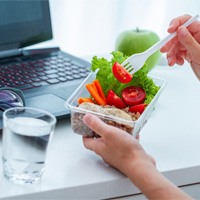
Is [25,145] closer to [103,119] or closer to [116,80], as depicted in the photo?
[103,119]

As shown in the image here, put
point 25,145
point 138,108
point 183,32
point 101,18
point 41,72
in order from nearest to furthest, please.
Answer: point 25,145 < point 138,108 < point 183,32 < point 41,72 < point 101,18

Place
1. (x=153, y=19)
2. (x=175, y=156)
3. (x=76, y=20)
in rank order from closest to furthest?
(x=175, y=156)
(x=76, y=20)
(x=153, y=19)

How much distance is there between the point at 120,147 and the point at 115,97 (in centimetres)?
Result: 11

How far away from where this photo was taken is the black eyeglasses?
29.7 inches

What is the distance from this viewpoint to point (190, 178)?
0.73 m

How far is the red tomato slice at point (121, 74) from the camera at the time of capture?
76 centimetres

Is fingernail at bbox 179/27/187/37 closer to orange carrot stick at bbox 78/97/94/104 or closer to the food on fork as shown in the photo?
the food on fork

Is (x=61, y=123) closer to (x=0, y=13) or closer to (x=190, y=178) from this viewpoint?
(x=190, y=178)

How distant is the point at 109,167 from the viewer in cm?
69

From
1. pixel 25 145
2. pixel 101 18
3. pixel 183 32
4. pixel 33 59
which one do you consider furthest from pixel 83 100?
pixel 101 18

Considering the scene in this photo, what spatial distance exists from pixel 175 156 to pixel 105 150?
13 centimetres

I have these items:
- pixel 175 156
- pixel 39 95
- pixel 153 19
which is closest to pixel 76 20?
pixel 153 19

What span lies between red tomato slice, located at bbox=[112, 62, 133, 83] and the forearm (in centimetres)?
17

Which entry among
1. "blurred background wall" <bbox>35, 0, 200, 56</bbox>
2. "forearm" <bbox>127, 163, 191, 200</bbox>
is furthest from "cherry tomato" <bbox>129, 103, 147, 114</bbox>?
"blurred background wall" <bbox>35, 0, 200, 56</bbox>
